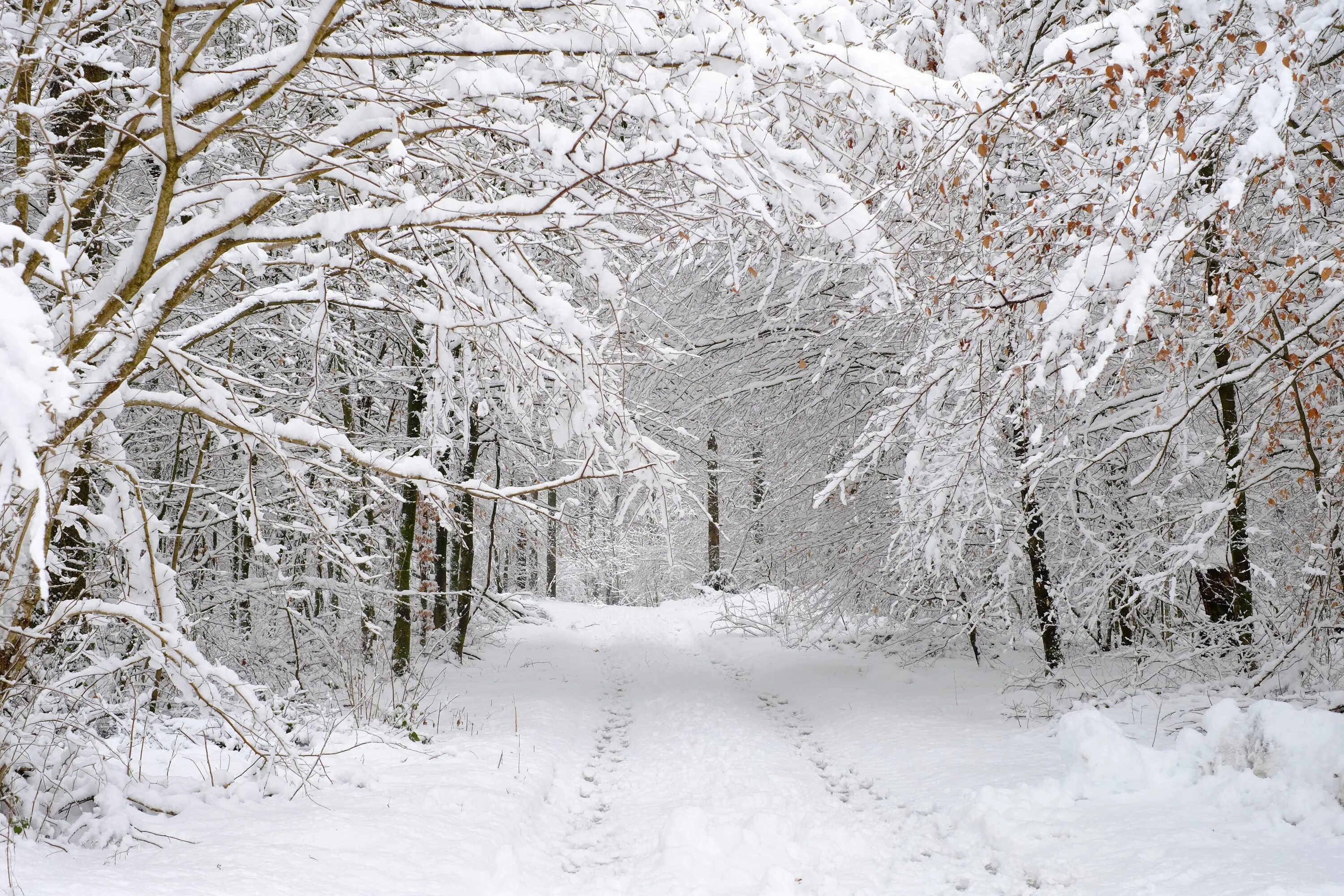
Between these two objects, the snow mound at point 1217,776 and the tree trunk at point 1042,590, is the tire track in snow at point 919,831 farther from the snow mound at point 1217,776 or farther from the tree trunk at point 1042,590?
the tree trunk at point 1042,590

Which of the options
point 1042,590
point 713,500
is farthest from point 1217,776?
point 713,500

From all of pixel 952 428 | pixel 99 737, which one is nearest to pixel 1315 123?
pixel 952 428

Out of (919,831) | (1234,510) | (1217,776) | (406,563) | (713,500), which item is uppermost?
(713,500)

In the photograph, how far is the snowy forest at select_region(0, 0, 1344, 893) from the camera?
132 inches

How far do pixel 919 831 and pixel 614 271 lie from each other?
481 cm

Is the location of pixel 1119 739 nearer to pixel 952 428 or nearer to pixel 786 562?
pixel 952 428

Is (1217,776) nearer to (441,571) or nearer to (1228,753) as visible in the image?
(1228,753)

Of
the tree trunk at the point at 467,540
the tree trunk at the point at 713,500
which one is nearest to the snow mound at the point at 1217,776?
the tree trunk at the point at 713,500

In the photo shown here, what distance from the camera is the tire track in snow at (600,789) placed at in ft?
17.0

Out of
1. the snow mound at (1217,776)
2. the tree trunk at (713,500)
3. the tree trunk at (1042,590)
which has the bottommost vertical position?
the snow mound at (1217,776)

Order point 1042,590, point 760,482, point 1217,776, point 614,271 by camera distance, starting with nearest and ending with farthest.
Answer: point 1217,776 < point 614,271 < point 1042,590 < point 760,482

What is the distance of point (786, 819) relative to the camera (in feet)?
18.0

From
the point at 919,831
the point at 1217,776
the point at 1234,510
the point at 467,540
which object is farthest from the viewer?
the point at 467,540

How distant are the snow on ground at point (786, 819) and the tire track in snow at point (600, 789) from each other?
3 centimetres
